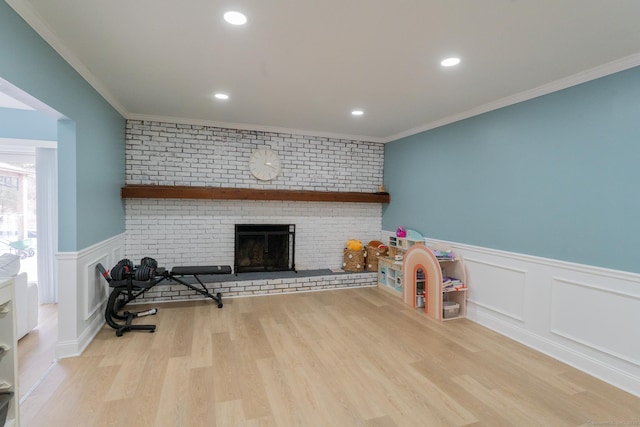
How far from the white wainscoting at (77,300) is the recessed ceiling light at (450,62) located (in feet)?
11.4

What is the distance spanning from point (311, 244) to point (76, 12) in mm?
3942

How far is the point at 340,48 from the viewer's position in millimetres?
2311

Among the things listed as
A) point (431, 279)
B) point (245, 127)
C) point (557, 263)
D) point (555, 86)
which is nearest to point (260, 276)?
point (245, 127)

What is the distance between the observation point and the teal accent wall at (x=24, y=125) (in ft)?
12.1

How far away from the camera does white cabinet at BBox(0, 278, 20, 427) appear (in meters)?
1.58

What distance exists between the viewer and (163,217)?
443cm

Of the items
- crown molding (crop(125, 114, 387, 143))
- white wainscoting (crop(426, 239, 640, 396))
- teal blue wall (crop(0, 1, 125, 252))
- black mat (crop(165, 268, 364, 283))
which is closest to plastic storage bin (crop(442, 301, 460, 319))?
white wainscoting (crop(426, 239, 640, 396))

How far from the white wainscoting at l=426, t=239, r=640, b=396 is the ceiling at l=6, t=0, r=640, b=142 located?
1674 mm

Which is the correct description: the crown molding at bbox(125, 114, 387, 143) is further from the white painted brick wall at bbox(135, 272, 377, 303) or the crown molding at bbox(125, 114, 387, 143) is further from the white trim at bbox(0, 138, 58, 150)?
the white painted brick wall at bbox(135, 272, 377, 303)

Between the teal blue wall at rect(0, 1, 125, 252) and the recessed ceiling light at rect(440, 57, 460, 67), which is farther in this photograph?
the recessed ceiling light at rect(440, 57, 460, 67)

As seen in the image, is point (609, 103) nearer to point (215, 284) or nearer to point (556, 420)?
point (556, 420)

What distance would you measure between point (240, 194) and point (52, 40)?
2614mm

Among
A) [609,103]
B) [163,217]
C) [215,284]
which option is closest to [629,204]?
[609,103]

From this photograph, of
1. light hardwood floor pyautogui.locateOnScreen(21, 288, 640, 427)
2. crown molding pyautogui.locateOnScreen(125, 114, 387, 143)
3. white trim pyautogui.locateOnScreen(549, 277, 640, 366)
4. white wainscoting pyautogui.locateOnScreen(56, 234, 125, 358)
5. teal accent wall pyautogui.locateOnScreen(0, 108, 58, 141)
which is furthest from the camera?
crown molding pyautogui.locateOnScreen(125, 114, 387, 143)
